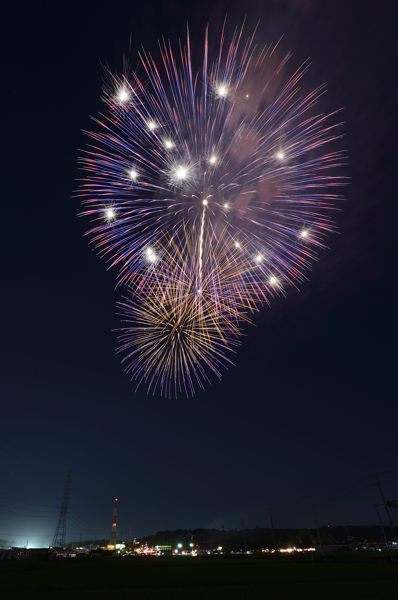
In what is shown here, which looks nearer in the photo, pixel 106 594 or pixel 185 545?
pixel 106 594

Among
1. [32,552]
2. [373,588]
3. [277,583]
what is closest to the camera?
[373,588]

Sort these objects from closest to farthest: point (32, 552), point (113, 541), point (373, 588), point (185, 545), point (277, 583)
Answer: point (373, 588) < point (277, 583) < point (32, 552) < point (113, 541) < point (185, 545)

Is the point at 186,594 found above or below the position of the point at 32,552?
below

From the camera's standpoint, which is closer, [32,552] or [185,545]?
[32,552]

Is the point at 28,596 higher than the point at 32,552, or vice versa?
the point at 32,552

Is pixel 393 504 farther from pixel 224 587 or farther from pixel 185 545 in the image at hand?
pixel 185 545

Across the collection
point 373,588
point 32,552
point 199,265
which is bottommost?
point 373,588

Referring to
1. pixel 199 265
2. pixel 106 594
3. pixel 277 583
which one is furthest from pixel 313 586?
pixel 199 265

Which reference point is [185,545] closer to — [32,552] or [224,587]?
[32,552]

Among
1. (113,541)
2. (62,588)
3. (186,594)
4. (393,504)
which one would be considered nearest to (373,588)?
(186,594)
